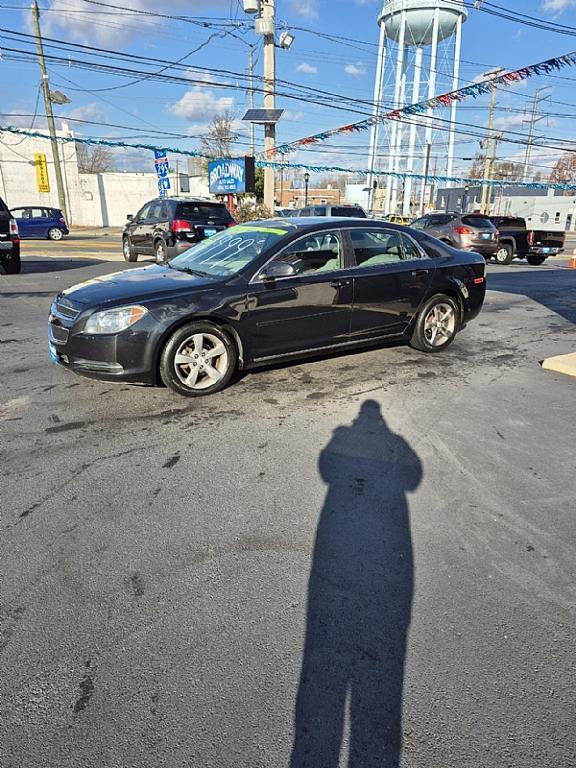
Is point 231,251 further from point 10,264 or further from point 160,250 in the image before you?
point 10,264

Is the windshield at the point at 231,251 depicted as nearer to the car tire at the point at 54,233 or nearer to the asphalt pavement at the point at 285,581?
the asphalt pavement at the point at 285,581

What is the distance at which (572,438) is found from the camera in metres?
4.19

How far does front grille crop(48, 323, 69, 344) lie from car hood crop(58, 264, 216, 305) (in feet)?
0.91

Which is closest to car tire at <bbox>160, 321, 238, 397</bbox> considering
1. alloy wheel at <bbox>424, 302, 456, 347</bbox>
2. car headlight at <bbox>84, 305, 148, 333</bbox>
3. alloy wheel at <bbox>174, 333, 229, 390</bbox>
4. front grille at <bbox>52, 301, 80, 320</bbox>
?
alloy wheel at <bbox>174, 333, 229, 390</bbox>

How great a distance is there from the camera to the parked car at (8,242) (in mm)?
12539

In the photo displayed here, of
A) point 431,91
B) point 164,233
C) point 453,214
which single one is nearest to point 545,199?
point 431,91

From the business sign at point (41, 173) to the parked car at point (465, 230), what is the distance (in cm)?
3160

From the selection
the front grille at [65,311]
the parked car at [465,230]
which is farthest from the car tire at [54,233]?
the front grille at [65,311]

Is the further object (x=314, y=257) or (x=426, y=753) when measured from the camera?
(x=314, y=257)

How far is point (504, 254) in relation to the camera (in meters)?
19.2

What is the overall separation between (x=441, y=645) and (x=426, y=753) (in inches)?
19.3

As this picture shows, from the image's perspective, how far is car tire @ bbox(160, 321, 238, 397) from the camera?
182 inches

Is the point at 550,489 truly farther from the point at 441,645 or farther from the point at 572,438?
the point at 441,645

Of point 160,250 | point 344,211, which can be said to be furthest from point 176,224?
point 344,211
